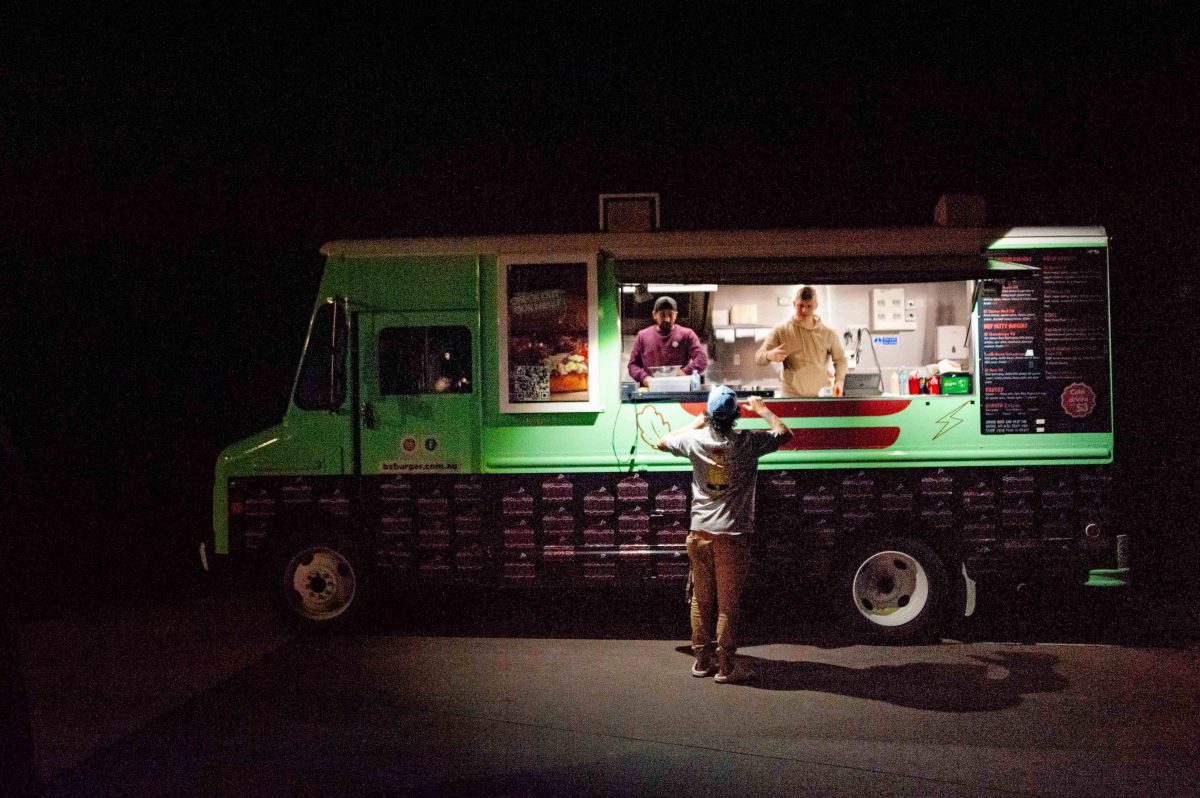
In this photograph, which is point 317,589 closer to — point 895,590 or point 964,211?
point 895,590

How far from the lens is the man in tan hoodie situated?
805 centimetres

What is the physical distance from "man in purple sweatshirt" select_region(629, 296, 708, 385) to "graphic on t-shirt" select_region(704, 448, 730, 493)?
1908 millimetres

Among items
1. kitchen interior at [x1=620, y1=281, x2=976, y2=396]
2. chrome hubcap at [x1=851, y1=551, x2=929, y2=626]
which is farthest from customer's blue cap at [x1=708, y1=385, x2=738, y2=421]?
chrome hubcap at [x1=851, y1=551, x2=929, y2=626]

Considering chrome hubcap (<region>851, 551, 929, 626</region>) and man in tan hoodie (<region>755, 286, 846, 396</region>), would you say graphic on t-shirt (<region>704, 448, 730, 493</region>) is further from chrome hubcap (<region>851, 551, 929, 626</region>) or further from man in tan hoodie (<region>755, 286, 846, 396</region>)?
man in tan hoodie (<region>755, 286, 846, 396</region>)

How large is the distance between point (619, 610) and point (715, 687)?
2.24 metres

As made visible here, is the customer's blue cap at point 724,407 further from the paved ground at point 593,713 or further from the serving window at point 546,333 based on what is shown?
the paved ground at point 593,713

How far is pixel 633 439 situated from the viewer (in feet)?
23.9

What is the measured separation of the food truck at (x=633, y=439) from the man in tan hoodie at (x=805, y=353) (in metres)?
0.56

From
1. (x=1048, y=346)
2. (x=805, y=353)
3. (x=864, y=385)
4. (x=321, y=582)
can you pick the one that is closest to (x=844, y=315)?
(x=805, y=353)

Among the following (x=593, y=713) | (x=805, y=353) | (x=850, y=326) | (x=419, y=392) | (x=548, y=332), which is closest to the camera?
(x=593, y=713)

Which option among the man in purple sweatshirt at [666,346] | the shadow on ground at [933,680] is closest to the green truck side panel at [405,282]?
the man in purple sweatshirt at [666,346]

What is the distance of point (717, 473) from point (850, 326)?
11.3ft

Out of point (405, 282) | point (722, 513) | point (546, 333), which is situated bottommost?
point (722, 513)

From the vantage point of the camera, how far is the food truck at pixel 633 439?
720 cm
